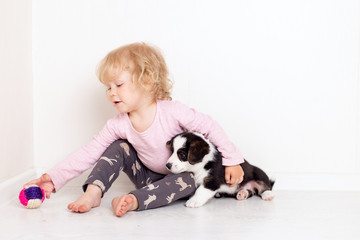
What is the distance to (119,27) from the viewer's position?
188 centimetres

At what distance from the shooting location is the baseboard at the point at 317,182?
1.86 m

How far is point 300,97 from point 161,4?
72cm

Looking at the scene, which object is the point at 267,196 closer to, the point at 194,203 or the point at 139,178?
the point at 194,203

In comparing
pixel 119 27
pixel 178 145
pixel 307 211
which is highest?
pixel 119 27

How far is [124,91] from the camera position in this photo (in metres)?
1.52

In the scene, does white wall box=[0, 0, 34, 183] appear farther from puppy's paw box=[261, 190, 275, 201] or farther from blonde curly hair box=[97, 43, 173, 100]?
puppy's paw box=[261, 190, 275, 201]

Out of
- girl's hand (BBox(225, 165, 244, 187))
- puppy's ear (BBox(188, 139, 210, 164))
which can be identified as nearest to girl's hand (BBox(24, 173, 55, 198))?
puppy's ear (BBox(188, 139, 210, 164))

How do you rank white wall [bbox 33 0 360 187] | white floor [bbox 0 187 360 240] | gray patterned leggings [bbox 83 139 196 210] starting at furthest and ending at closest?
white wall [bbox 33 0 360 187] < gray patterned leggings [bbox 83 139 196 210] < white floor [bbox 0 187 360 240]

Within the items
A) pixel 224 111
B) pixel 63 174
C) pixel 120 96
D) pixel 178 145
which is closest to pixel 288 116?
pixel 224 111

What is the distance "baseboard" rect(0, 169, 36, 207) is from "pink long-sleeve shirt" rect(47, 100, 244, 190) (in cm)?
21

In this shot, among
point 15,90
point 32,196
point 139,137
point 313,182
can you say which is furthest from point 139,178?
point 313,182

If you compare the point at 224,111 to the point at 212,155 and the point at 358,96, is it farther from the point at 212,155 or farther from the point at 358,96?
the point at 358,96

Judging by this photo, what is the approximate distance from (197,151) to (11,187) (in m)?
0.73

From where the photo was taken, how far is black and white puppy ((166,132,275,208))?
1.47m
